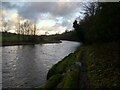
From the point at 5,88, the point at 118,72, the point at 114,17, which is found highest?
the point at 114,17

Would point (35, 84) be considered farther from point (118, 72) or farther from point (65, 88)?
point (118, 72)

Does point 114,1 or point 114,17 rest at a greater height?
point 114,1

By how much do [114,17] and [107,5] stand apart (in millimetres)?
1708

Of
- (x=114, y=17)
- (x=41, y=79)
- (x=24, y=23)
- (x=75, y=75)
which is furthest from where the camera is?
(x=24, y=23)

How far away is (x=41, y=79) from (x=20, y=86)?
11.8ft

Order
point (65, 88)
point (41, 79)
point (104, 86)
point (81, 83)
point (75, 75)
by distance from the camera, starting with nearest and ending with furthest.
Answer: point (104, 86), point (65, 88), point (81, 83), point (75, 75), point (41, 79)

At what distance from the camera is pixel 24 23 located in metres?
131

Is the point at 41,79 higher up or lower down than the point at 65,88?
lower down

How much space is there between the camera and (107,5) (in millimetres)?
19188

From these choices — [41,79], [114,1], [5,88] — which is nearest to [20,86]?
[5,88]

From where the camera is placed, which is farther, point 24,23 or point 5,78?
point 24,23

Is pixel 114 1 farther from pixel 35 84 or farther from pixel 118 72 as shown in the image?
pixel 35 84

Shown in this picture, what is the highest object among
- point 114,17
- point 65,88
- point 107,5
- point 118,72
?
point 107,5

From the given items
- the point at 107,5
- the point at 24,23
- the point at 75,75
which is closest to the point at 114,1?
the point at 107,5
